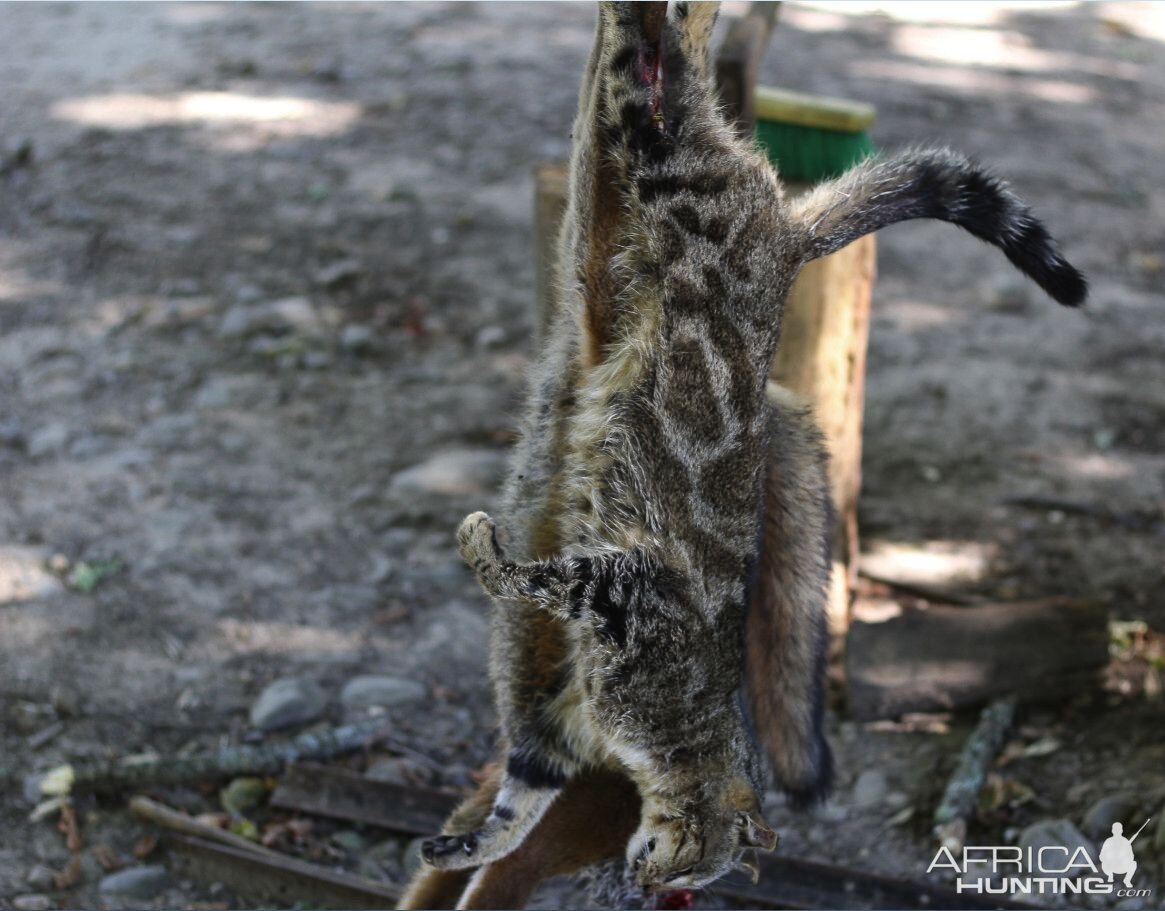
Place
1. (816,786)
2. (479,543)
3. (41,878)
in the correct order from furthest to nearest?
(41,878) < (816,786) < (479,543)

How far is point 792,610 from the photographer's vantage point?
143 inches

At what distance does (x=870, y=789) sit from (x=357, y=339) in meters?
3.66

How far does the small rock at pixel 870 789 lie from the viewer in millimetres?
4566

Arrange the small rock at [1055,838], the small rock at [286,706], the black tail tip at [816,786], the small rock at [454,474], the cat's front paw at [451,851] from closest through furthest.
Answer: the cat's front paw at [451,851] → the black tail tip at [816,786] → the small rock at [1055,838] → the small rock at [286,706] → the small rock at [454,474]

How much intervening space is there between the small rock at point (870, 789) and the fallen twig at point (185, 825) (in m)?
1.97

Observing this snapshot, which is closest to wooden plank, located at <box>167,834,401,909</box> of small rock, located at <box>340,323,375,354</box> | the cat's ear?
the cat's ear

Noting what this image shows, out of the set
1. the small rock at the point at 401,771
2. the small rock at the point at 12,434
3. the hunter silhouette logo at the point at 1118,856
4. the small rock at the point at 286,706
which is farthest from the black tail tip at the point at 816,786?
the small rock at the point at 12,434

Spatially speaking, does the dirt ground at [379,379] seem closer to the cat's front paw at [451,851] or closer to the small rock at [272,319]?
the small rock at [272,319]

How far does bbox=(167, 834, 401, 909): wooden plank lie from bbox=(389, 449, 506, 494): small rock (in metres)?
2.17

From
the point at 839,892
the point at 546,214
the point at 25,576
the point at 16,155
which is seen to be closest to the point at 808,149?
the point at 546,214

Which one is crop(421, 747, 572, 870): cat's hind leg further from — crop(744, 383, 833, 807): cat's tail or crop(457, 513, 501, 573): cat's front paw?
crop(457, 513, 501, 573): cat's front paw

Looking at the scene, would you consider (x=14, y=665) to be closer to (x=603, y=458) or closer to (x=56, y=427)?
(x=56, y=427)

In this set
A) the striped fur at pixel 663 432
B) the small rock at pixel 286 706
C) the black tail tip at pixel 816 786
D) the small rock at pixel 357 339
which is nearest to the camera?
the striped fur at pixel 663 432

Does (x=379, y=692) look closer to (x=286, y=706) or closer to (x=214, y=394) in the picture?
(x=286, y=706)
